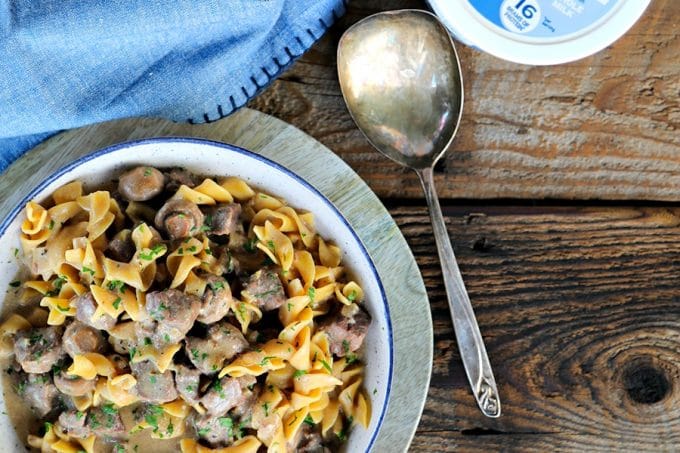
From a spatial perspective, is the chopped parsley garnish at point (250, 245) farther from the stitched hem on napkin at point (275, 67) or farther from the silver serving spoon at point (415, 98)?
the silver serving spoon at point (415, 98)

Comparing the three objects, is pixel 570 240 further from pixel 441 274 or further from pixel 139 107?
pixel 139 107

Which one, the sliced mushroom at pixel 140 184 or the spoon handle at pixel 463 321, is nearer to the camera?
the sliced mushroom at pixel 140 184

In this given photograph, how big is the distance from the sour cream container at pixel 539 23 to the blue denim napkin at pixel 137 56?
34cm

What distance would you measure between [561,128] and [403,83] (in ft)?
1.59

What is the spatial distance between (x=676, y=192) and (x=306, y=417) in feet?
4.04

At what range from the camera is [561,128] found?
7.50 feet

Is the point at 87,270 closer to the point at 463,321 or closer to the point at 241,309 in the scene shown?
the point at 241,309

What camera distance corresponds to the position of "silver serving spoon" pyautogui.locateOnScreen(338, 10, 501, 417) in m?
2.11

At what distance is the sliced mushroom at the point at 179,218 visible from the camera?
1877 mm

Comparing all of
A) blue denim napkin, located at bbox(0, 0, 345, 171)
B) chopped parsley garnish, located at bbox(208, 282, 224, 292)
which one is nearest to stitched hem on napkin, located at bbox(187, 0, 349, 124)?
blue denim napkin, located at bbox(0, 0, 345, 171)

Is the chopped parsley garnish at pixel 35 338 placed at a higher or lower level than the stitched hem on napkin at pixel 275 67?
lower

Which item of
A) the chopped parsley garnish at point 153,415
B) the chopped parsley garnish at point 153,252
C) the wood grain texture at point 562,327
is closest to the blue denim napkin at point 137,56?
the chopped parsley garnish at point 153,252

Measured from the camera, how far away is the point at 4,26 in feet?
5.88

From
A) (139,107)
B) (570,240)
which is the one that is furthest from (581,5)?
(139,107)
